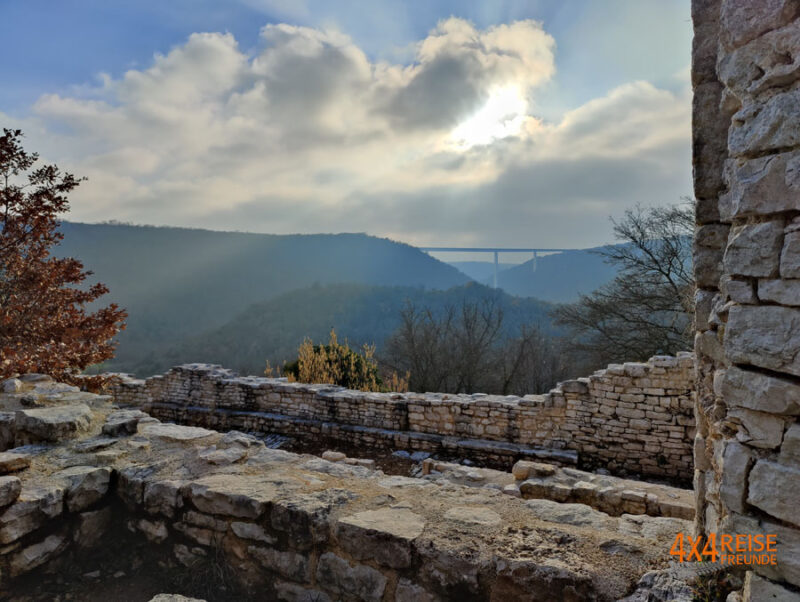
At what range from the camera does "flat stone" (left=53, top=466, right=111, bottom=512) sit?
2.94 m

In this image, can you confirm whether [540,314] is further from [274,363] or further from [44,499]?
[44,499]

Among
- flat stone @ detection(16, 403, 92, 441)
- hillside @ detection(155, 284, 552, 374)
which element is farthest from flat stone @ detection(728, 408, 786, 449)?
hillside @ detection(155, 284, 552, 374)

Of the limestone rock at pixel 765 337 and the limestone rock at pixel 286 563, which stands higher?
the limestone rock at pixel 765 337

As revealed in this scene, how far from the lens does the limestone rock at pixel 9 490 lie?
2.61m

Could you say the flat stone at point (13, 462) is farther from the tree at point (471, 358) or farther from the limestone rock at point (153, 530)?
the tree at point (471, 358)

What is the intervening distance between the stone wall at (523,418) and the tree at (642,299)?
22.0 feet

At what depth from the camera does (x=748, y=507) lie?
4.77ft

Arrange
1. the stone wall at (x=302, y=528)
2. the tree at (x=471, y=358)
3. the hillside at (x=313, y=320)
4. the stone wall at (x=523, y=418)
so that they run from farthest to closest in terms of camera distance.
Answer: the hillside at (x=313, y=320) < the tree at (x=471, y=358) < the stone wall at (x=523, y=418) < the stone wall at (x=302, y=528)

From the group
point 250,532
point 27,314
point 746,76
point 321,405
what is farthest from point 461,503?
point 27,314

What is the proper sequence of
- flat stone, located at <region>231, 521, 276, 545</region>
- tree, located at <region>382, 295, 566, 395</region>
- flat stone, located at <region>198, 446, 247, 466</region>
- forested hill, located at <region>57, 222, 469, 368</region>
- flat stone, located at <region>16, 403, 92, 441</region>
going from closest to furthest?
flat stone, located at <region>231, 521, 276, 545</region> → flat stone, located at <region>198, 446, 247, 466</region> → flat stone, located at <region>16, 403, 92, 441</region> → tree, located at <region>382, 295, 566, 395</region> → forested hill, located at <region>57, 222, 469, 368</region>

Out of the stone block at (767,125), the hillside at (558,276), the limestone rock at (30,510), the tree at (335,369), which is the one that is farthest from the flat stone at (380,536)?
the hillside at (558,276)

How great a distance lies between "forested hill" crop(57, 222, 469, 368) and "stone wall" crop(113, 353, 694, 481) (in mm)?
34924

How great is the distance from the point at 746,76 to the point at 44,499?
4308mm

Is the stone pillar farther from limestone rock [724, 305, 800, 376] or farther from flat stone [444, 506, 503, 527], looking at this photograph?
flat stone [444, 506, 503, 527]
